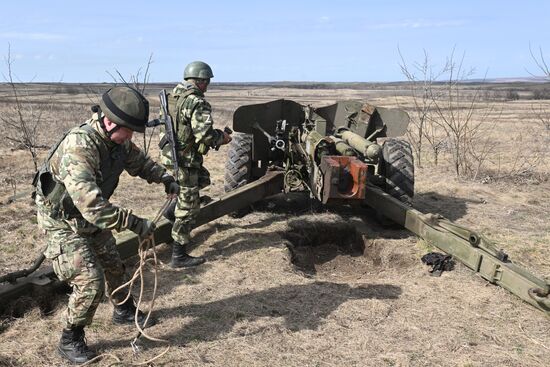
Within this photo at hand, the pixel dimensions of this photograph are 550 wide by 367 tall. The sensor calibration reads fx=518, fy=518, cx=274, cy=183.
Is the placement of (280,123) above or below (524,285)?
above

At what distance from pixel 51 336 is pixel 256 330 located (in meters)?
1.58

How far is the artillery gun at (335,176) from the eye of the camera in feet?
15.0

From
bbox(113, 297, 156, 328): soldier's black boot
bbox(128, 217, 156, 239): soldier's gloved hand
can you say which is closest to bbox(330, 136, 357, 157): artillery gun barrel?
bbox(113, 297, 156, 328): soldier's black boot

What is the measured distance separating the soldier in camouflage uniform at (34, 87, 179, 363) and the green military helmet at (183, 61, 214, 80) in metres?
1.71

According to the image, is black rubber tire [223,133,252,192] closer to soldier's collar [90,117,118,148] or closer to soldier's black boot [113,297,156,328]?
soldier's black boot [113,297,156,328]

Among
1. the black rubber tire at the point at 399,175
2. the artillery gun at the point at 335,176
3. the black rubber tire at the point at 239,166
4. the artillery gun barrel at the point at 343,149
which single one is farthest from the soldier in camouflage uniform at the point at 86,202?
the black rubber tire at the point at 399,175

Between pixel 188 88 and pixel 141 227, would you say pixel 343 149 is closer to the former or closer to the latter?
pixel 188 88

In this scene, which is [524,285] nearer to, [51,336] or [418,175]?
[51,336]

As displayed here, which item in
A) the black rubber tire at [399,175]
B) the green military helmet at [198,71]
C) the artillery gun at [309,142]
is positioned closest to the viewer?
the green military helmet at [198,71]

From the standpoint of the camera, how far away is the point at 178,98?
5.39 metres

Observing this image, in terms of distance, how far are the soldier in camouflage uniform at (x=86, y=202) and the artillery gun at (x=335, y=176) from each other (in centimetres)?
104

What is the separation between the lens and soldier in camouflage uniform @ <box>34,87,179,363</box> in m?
3.23

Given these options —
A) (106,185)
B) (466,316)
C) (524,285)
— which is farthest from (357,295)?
(106,185)

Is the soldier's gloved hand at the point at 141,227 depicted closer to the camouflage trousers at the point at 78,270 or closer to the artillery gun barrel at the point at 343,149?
the camouflage trousers at the point at 78,270
